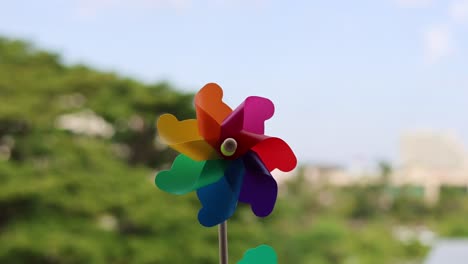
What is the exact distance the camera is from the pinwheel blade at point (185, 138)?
57 cm

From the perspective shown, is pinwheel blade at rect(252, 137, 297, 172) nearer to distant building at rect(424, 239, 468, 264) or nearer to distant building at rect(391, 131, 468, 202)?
distant building at rect(424, 239, 468, 264)

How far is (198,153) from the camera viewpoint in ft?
1.88

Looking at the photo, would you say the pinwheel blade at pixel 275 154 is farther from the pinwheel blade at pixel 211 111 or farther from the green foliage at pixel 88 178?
the green foliage at pixel 88 178

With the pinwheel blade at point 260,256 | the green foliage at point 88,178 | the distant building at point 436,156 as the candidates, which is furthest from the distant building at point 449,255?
the distant building at point 436,156

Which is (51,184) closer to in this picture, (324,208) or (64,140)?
(64,140)

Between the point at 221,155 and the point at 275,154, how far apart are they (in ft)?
0.15

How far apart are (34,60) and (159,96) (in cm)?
93

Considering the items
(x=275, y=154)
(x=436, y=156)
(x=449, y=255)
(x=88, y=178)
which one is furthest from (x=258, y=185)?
(x=436, y=156)

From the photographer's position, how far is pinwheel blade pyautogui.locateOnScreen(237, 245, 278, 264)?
0.59 m

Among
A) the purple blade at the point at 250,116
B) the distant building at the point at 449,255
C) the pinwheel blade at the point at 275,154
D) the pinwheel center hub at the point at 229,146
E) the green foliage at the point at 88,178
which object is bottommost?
the pinwheel center hub at the point at 229,146

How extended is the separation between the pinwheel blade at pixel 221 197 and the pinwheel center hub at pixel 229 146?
0.04ft

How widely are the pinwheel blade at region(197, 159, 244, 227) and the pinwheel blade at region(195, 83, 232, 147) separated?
1.1 inches

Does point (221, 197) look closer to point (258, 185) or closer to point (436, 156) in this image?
point (258, 185)

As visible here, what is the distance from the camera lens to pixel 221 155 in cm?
58
